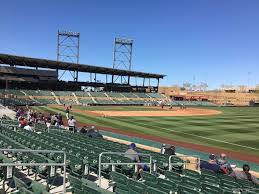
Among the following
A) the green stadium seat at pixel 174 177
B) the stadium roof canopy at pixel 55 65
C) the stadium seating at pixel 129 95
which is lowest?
the green stadium seat at pixel 174 177

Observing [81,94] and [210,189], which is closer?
[210,189]

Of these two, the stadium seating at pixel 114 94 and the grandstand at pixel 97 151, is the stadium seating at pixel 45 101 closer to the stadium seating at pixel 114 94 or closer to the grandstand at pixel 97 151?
the grandstand at pixel 97 151

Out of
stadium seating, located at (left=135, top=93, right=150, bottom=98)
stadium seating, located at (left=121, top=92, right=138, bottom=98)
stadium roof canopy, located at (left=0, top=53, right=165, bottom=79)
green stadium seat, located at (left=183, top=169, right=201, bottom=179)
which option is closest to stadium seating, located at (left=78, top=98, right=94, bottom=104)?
stadium roof canopy, located at (left=0, top=53, right=165, bottom=79)

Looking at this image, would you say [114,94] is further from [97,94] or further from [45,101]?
[45,101]

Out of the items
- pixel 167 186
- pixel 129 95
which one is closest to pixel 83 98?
pixel 129 95

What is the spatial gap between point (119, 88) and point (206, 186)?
3689 inches

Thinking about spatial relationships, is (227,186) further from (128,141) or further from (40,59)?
(40,59)

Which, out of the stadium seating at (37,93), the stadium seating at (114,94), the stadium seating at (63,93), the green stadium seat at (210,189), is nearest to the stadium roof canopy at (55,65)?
the stadium seating at (114,94)

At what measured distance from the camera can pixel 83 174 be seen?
11.3m

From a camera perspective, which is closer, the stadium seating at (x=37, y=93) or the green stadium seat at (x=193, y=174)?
the green stadium seat at (x=193, y=174)

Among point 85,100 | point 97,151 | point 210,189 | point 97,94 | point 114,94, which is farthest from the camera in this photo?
point 114,94

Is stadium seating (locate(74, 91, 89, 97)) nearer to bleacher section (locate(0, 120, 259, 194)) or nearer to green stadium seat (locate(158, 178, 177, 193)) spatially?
bleacher section (locate(0, 120, 259, 194))

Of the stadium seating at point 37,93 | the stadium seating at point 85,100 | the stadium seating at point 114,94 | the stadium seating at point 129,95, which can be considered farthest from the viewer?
the stadium seating at point 129,95

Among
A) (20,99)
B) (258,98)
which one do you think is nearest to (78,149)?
(20,99)
